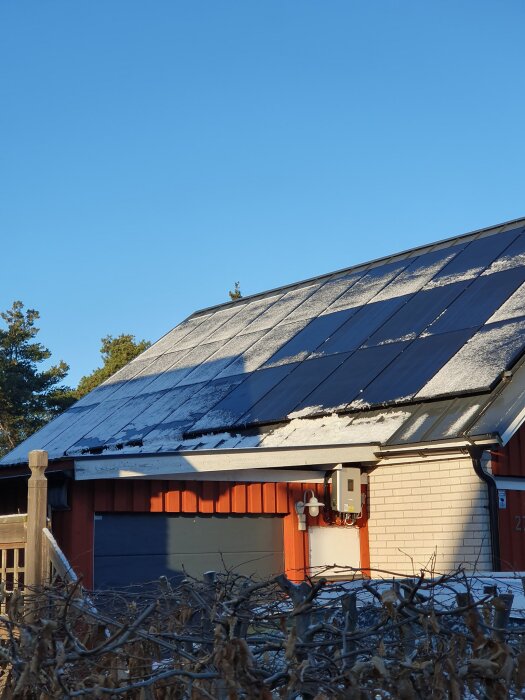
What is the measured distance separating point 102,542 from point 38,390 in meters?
33.0

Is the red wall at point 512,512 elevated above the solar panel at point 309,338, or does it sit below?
below

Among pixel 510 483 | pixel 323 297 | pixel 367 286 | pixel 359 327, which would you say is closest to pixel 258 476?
pixel 510 483

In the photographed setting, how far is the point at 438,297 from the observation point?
14.5 meters

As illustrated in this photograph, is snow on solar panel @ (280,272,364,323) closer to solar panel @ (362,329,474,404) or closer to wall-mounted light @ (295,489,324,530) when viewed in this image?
solar panel @ (362,329,474,404)

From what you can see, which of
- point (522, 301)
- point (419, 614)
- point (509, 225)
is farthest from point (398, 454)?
point (419, 614)

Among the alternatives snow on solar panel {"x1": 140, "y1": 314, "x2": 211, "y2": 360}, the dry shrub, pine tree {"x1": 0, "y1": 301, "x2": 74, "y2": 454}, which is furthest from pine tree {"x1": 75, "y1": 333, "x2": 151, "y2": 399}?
the dry shrub

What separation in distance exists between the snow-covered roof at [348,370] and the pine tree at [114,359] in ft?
84.3

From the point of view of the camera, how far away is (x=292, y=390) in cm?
1384

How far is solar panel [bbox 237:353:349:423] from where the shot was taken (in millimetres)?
13297

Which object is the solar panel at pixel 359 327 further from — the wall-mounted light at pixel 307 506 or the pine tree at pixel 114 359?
the pine tree at pixel 114 359

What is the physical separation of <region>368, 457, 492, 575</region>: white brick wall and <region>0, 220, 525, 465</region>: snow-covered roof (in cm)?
63

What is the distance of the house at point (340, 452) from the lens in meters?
11.0

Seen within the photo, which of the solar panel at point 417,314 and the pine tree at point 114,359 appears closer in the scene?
the solar panel at point 417,314

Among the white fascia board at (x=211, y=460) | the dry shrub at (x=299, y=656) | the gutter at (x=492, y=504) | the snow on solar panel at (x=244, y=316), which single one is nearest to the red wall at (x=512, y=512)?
the gutter at (x=492, y=504)
